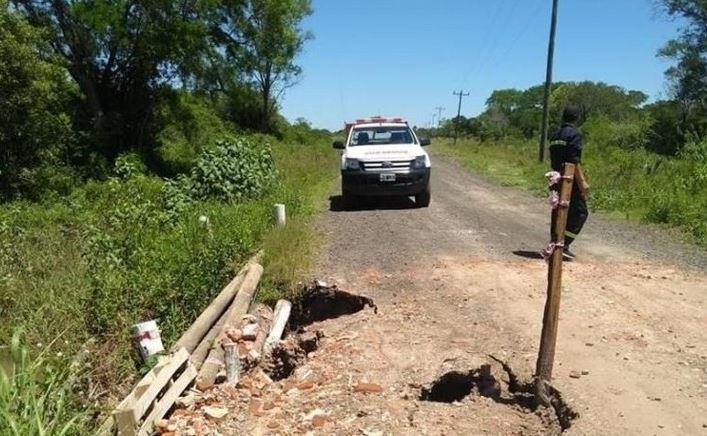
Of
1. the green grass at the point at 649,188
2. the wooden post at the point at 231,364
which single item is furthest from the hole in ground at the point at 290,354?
the green grass at the point at 649,188

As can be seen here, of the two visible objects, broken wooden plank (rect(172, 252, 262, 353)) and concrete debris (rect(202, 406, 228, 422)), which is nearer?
concrete debris (rect(202, 406, 228, 422))

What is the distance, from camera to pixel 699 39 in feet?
96.8

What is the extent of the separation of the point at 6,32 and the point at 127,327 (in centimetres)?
1225

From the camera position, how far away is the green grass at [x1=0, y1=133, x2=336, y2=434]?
15.1 feet

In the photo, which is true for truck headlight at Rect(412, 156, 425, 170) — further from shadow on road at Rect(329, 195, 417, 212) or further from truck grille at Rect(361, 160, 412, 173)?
shadow on road at Rect(329, 195, 417, 212)

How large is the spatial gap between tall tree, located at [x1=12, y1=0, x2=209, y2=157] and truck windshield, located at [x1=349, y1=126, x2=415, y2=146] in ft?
35.3

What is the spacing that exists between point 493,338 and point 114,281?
3.70 metres

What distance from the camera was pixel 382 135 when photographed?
11.9 metres

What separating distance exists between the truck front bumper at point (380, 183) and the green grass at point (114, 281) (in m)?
1.54

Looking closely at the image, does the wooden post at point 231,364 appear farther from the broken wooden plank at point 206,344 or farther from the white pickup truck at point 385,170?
the white pickup truck at point 385,170

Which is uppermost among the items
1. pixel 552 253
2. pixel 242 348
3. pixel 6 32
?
pixel 6 32

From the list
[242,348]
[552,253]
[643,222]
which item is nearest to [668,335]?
[552,253]

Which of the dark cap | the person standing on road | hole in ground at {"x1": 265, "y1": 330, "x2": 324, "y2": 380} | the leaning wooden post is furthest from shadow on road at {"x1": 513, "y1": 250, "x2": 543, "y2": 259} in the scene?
the leaning wooden post

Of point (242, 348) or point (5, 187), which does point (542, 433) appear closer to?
point (242, 348)
